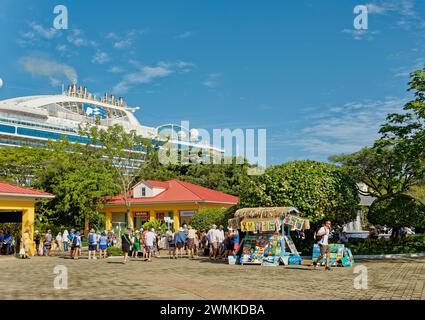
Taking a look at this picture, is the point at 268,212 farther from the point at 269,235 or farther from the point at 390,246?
the point at 390,246

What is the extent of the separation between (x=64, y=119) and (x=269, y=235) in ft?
287

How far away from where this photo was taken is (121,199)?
4259 cm

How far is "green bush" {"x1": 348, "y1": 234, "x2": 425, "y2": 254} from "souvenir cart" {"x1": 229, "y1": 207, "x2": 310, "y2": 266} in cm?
446

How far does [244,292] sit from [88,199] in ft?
91.1

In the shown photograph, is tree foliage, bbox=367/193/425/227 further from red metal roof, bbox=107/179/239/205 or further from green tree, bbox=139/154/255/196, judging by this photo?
green tree, bbox=139/154/255/196

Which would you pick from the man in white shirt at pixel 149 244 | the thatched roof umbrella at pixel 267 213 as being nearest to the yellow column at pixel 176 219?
the man in white shirt at pixel 149 244

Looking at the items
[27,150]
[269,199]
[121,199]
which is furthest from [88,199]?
[269,199]

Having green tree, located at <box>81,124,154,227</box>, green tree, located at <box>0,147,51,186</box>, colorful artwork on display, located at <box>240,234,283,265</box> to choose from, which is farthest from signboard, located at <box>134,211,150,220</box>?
colorful artwork on display, located at <box>240,234,283,265</box>

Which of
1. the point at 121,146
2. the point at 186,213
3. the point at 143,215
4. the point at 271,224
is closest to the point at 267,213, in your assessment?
the point at 271,224

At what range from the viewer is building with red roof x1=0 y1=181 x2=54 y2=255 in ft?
78.4

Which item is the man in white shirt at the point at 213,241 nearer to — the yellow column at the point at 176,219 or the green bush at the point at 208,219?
the green bush at the point at 208,219

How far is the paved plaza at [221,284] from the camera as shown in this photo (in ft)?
32.6
